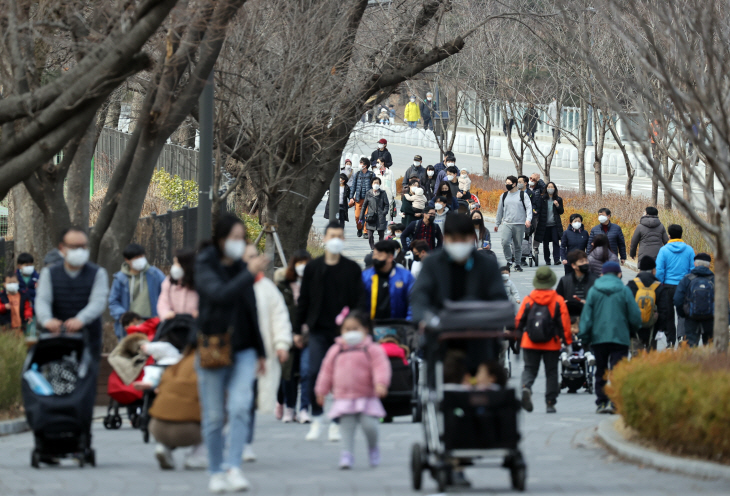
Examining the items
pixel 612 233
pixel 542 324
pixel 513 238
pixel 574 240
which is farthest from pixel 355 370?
pixel 513 238

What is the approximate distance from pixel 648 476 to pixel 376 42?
13.2m

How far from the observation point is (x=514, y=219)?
23.5 metres

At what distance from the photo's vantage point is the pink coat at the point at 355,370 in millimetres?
8359

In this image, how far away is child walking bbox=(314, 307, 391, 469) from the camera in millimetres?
8305

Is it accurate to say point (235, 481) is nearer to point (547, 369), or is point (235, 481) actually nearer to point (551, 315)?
point (551, 315)

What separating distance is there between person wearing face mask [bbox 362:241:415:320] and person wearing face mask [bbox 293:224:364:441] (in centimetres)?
141

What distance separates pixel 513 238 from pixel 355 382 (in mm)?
15784

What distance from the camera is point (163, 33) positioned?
14.8 meters

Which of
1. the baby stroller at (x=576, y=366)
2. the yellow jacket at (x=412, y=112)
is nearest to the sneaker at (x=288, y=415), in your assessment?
the baby stroller at (x=576, y=366)

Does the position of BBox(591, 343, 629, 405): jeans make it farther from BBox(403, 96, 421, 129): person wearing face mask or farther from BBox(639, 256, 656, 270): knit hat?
BBox(403, 96, 421, 129): person wearing face mask

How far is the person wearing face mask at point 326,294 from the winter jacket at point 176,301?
0.91 metres

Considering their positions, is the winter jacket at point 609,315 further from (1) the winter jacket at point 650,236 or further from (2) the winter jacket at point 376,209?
(2) the winter jacket at point 376,209

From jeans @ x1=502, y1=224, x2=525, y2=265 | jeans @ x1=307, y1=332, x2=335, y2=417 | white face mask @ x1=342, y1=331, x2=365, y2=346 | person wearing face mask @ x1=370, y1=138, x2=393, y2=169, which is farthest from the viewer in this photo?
person wearing face mask @ x1=370, y1=138, x2=393, y2=169

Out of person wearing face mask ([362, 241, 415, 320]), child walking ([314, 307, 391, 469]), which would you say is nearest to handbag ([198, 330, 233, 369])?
child walking ([314, 307, 391, 469])
